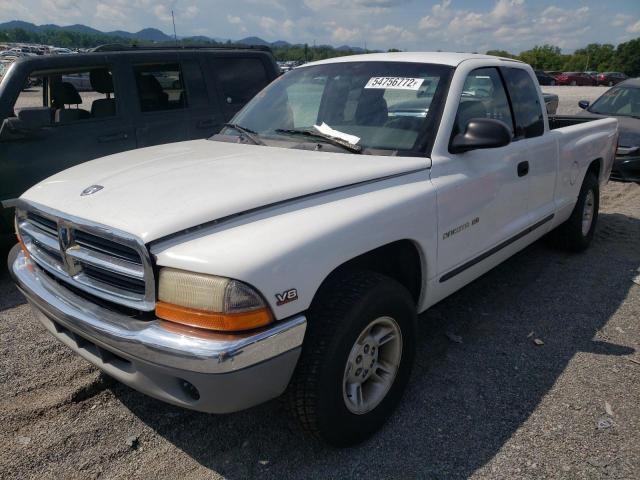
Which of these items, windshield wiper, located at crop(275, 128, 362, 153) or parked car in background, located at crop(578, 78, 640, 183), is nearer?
windshield wiper, located at crop(275, 128, 362, 153)

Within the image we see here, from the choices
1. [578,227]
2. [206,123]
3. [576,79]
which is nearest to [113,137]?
[206,123]

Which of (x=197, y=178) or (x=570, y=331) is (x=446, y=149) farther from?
(x=570, y=331)

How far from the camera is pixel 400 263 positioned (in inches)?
110

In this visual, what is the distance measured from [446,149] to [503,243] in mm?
957

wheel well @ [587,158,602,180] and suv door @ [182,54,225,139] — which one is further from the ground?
suv door @ [182,54,225,139]

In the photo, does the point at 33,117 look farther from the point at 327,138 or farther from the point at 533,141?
the point at 533,141

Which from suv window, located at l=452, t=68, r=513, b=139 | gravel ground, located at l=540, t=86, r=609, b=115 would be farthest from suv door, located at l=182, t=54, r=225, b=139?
gravel ground, located at l=540, t=86, r=609, b=115

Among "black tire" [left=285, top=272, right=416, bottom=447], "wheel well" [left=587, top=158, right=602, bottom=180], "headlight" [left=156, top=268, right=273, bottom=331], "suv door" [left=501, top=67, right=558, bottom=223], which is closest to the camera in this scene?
"headlight" [left=156, top=268, right=273, bottom=331]

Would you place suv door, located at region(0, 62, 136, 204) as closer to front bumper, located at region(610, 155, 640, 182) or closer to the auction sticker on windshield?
the auction sticker on windshield

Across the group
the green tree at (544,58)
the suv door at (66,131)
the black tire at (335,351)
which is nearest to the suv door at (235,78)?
the suv door at (66,131)

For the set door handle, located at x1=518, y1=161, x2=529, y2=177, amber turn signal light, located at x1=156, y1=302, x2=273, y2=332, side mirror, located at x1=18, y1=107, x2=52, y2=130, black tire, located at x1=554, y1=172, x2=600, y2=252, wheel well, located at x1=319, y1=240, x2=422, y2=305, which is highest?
side mirror, located at x1=18, y1=107, x2=52, y2=130

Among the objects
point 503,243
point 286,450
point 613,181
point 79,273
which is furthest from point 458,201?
point 613,181

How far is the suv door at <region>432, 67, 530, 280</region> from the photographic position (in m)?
2.88

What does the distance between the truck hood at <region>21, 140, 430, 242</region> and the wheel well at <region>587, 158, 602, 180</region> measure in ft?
10.1
